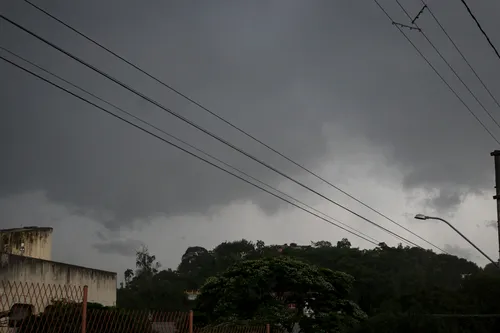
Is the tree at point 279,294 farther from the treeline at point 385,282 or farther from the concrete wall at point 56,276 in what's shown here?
the concrete wall at point 56,276

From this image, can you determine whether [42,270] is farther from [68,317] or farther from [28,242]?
[68,317]

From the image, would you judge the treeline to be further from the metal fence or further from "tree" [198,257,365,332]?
the metal fence

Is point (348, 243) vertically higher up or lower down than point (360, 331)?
higher up

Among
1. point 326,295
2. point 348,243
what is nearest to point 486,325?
point 326,295

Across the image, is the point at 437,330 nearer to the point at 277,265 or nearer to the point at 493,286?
the point at 493,286

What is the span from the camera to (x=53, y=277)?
2680cm

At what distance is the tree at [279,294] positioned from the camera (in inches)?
1205

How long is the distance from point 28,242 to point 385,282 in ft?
116

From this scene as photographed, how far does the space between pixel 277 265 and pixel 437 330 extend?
44.4 ft

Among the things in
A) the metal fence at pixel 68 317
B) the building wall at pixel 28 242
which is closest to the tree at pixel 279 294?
the building wall at pixel 28 242

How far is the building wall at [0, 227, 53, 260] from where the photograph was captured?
108 feet

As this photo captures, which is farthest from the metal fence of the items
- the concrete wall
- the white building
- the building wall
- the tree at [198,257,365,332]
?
the building wall

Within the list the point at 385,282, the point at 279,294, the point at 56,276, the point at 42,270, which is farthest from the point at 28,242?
the point at 385,282

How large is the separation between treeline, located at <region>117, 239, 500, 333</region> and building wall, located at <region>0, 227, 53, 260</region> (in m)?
12.4
